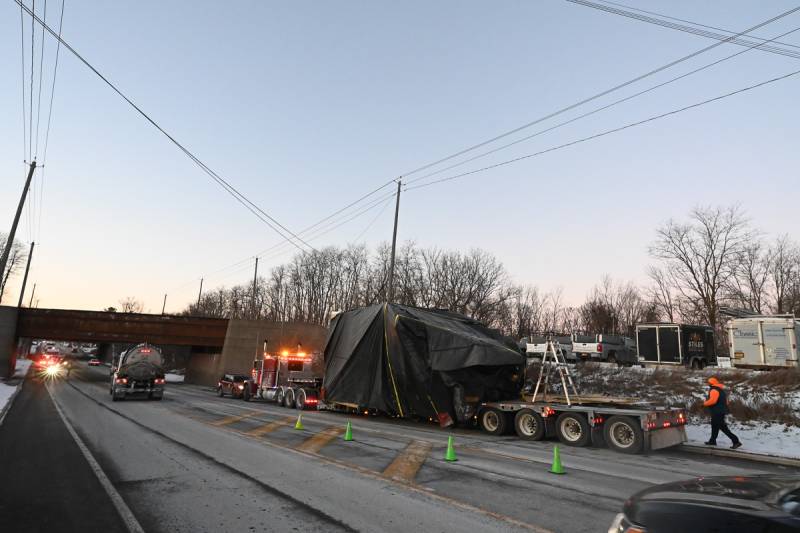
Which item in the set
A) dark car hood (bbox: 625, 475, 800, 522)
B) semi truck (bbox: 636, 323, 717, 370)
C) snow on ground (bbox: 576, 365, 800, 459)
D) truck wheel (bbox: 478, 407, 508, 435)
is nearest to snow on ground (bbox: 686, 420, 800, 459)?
snow on ground (bbox: 576, 365, 800, 459)

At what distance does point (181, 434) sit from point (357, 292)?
53585 mm

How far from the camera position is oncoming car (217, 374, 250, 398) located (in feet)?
100

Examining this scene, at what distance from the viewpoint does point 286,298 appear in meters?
80.3

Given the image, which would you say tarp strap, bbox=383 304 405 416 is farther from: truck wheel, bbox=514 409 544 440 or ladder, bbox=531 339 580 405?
ladder, bbox=531 339 580 405

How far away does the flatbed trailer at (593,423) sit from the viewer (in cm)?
1152

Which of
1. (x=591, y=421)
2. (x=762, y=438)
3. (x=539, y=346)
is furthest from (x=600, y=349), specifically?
(x=591, y=421)

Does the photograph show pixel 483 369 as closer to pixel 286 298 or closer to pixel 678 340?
pixel 678 340

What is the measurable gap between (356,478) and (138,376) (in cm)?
2073

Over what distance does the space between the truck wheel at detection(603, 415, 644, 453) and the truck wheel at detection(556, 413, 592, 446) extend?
499mm

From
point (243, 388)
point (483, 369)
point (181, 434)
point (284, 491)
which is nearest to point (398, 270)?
point (243, 388)

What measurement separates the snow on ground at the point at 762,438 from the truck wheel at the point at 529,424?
167 inches

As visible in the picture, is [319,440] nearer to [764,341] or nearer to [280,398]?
[280,398]

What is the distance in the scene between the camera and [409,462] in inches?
371

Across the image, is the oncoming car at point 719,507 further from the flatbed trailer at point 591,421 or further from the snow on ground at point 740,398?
the snow on ground at point 740,398
